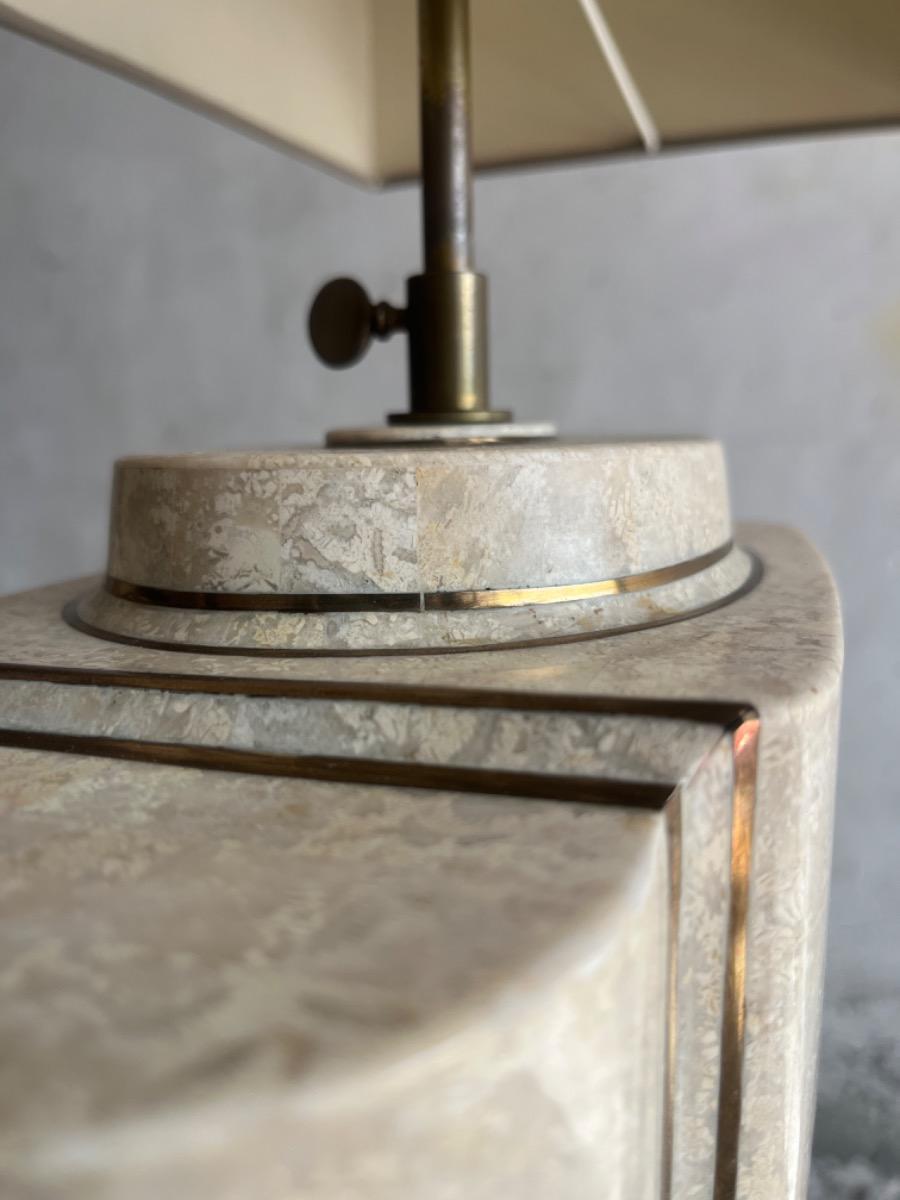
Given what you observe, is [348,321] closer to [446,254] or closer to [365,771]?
[446,254]

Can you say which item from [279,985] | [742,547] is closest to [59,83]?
[742,547]

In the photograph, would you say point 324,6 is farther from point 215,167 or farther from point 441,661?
point 215,167

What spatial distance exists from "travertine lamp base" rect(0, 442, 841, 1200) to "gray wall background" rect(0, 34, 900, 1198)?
801mm

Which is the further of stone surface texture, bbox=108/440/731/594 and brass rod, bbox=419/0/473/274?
brass rod, bbox=419/0/473/274

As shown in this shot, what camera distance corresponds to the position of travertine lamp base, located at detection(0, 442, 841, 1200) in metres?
0.26

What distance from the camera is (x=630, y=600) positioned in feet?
1.86

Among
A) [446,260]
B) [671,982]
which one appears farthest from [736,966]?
[446,260]

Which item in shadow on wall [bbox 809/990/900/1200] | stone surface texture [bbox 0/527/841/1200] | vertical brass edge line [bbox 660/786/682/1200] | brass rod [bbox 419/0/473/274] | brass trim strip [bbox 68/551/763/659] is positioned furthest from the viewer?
shadow on wall [bbox 809/990/900/1200]

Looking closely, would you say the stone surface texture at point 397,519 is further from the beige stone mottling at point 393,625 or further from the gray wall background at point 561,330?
the gray wall background at point 561,330

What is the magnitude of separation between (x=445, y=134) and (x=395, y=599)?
36cm

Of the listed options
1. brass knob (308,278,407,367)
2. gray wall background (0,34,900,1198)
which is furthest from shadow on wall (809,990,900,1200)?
brass knob (308,278,407,367)

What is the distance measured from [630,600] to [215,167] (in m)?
1.32

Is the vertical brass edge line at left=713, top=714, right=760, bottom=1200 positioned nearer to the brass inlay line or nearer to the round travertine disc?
the brass inlay line

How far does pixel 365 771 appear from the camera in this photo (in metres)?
0.42
